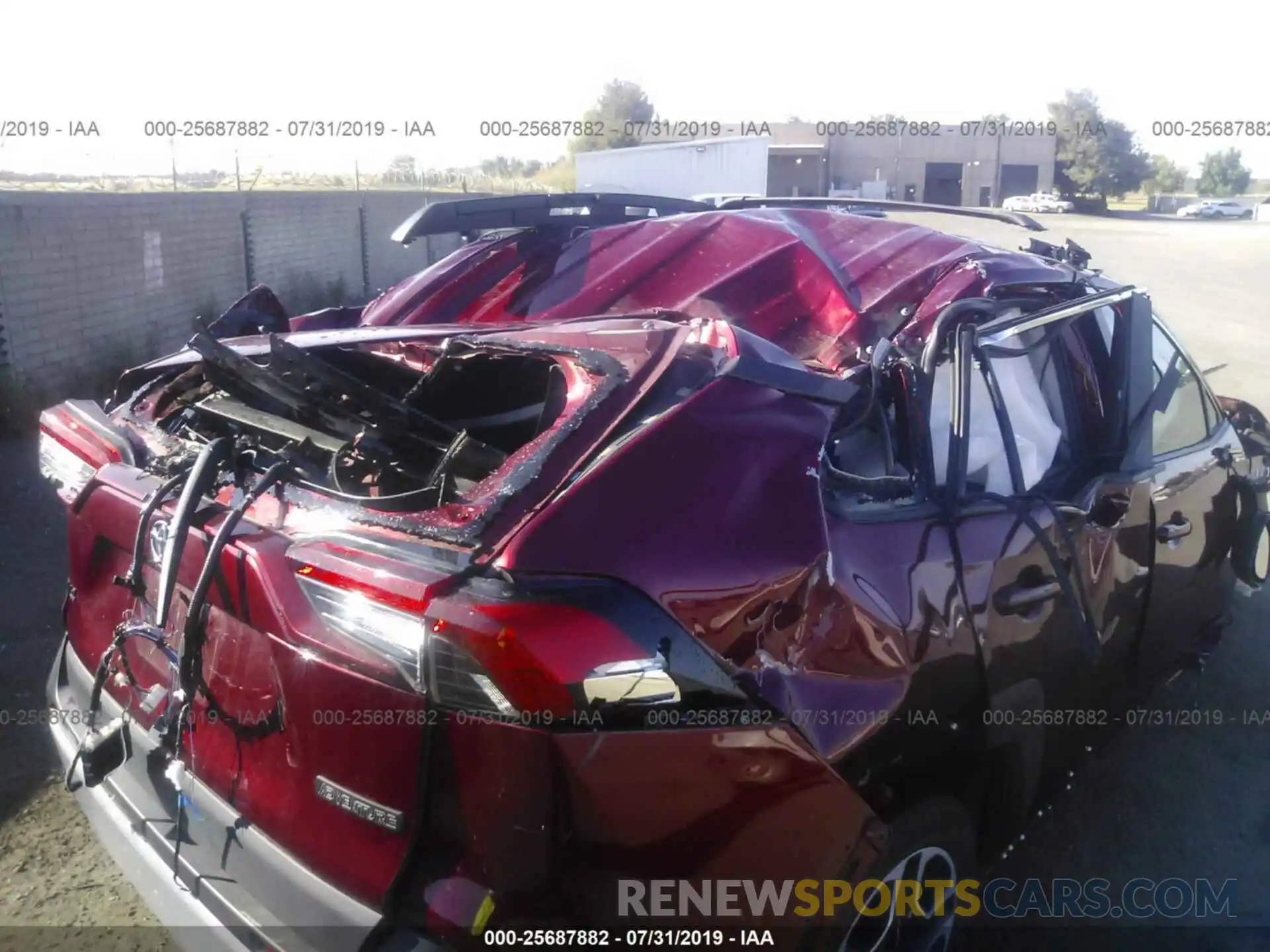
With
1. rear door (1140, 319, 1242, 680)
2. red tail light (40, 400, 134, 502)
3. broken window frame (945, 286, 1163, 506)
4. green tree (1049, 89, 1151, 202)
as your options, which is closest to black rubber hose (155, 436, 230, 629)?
red tail light (40, 400, 134, 502)

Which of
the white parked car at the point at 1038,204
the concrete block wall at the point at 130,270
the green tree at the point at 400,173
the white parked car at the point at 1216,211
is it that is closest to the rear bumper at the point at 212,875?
the concrete block wall at the point at 130,270

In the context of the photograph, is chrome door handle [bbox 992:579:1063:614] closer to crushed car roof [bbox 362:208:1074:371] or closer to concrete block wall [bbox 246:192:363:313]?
crushed car roof [bbox 362:208:1074:371]

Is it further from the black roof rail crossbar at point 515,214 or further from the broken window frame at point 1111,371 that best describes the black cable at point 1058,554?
the black roof rail crossbar at point 515,214

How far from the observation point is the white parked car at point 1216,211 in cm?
5212

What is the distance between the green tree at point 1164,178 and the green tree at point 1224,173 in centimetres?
193

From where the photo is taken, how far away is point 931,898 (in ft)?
8.02

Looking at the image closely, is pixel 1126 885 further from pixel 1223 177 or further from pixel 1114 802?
pixel 1223 177

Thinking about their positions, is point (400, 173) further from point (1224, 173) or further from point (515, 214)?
point (1224, 173)

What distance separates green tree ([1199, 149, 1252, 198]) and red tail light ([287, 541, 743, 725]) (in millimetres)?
83009

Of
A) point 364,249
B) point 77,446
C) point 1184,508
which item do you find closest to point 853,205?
point 1184,508

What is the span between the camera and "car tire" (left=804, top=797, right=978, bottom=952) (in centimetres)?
211

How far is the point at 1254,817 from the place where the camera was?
3537mm

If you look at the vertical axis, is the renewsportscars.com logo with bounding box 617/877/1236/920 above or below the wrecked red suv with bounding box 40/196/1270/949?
below

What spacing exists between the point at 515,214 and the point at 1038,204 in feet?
162
